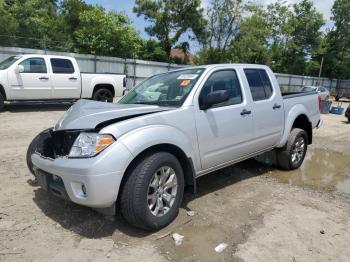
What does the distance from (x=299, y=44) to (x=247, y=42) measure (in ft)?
57.8

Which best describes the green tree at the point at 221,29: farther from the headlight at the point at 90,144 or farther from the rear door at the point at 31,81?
the headlight at the point at 90,144

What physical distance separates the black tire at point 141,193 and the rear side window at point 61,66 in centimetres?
933

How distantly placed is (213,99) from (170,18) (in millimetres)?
27729

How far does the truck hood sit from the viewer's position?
11.3 feet

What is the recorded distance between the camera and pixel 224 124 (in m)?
4.41

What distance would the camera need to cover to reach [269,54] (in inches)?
1371

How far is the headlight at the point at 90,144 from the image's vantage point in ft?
10.7

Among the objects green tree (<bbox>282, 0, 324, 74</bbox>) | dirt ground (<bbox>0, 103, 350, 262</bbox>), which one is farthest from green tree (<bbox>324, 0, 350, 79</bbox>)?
dirt ground (<bbox>0, 103, 350, 262</bbox>)

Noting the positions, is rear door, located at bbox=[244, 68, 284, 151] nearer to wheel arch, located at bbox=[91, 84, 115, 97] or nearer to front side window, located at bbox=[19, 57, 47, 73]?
front side window, located at bbox=[19, 57, 47, 73]

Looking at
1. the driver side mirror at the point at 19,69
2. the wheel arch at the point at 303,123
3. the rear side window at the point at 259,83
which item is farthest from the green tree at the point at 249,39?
the rear side window at the point at 259,83

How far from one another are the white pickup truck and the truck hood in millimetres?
6562

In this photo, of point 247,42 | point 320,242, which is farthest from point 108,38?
point 320,242

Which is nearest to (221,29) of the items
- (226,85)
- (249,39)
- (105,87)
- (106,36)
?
(249,39)

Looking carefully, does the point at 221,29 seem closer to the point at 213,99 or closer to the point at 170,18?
the point at 170,18
